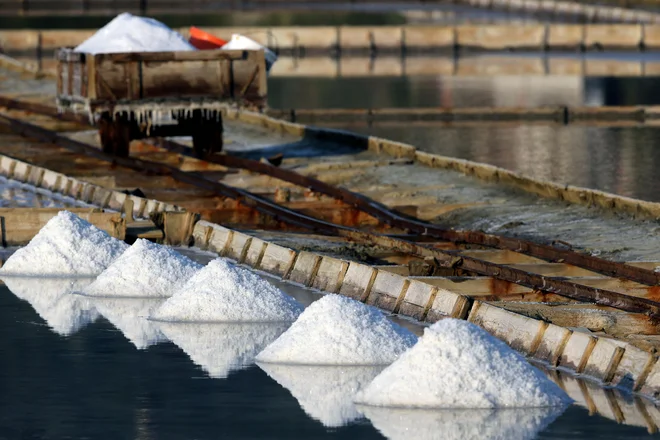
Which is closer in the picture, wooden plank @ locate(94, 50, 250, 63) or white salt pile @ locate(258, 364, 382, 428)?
white salt pile @ locate(258, 364, 382, 428)

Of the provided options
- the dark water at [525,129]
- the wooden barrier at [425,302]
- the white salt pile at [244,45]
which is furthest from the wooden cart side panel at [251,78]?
the dark water at [525,129]

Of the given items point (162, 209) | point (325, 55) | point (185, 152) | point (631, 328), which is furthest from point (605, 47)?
point (631, 328)

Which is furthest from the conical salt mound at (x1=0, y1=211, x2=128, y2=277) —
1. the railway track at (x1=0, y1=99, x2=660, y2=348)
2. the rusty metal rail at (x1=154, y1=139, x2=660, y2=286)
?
the rusty metal rail at (x1=154, y1=139, x2=660, y2=286)

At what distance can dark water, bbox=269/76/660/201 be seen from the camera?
28875 millimetres

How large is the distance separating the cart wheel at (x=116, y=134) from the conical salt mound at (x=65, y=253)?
9249mm

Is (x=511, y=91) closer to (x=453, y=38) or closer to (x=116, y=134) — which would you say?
(x=453, y=38)

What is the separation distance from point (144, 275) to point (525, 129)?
72.1 ft

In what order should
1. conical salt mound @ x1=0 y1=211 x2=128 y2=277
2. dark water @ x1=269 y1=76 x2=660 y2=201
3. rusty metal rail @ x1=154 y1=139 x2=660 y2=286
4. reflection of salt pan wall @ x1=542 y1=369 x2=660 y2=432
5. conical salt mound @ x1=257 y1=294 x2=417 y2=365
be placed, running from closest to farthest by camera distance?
1. reflection of salt pan wall @ x1=542 y1=369 x2=660 y2=432
2. conical salt mound @ x1=257 y1=294 x2=417 y2=365
3. rusty metal rail @ x1=154 y1=139 x2=660 y2=286
4. conical salt mound @ x1=0 y1=211 x2=128 y2=277
5. dark water @ x1=269 y1=76 x2=660 y2=201

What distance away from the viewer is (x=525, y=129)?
37.1 metres

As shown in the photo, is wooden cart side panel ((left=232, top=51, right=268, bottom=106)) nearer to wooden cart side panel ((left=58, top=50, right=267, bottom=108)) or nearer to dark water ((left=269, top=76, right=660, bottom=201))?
wooden cart side panel ((left=58, top=50, right=267, bottom=108))

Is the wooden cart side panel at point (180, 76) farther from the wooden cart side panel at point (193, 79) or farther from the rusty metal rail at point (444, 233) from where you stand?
the rusty metal rail at point (444, 233)

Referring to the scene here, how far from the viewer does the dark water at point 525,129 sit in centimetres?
2888

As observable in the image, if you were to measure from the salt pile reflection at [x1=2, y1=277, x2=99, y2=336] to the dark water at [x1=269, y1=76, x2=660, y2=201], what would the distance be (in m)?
11.2

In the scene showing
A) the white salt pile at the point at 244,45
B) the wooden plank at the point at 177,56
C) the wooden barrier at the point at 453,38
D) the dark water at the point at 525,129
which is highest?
the white salt pile at the point at 244,45
